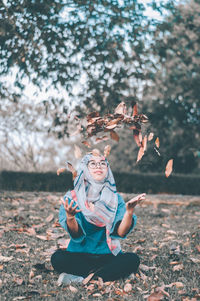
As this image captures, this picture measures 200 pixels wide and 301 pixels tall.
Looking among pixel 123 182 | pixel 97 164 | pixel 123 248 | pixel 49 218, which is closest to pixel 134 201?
pixel 97 164

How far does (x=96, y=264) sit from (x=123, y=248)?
1.52m

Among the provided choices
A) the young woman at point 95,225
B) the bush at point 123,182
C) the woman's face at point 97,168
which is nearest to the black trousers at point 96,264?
the young woman at point 95,225

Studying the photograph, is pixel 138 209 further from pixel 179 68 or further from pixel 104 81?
pixel 179 68

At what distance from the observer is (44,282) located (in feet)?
11.4

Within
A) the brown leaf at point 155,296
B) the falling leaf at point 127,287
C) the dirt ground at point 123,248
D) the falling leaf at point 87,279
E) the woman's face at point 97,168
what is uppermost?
the woman's face at point 97,168

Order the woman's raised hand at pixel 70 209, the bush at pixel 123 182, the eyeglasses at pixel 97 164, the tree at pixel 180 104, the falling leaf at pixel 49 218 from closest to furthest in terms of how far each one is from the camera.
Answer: the woman's raised hand at pixel 70 209 → the eyeglasses at pixel 97 164 → the falling leaf at pixel 49 218 → the bush at pixel 123 182 → the tree at pixel 180 104

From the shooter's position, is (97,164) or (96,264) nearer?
(97,164)

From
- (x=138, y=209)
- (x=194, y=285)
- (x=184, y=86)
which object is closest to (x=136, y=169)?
(x=184, y=86)

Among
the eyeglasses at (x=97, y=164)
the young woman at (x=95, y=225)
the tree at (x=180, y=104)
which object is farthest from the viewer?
the tree at (x=180, y=104)

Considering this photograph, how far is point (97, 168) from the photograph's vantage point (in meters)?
3.25

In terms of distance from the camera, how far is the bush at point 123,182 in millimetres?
11578

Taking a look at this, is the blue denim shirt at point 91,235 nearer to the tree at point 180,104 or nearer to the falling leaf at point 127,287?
the falling leaf at point 127,287

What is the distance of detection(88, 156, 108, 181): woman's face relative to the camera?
3238mm

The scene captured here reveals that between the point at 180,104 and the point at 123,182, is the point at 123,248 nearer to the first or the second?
the point at 123,182
